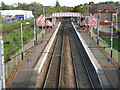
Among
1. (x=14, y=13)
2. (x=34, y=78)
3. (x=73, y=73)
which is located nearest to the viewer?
(x=34, y=78)

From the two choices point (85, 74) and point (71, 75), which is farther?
point (85, 74)

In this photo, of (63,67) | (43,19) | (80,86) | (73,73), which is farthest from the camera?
(43,19)

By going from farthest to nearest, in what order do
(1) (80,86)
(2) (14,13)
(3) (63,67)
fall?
(2) (14,13), (3) (63,67), (1) (80,86)

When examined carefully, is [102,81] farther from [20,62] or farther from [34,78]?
[20,62]

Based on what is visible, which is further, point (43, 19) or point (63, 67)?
point (43, 19)

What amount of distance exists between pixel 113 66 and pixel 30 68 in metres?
5.80

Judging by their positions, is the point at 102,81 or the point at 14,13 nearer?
the point at 102,81

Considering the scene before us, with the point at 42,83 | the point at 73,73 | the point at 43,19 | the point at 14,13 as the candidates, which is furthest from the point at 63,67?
the point at 14,13

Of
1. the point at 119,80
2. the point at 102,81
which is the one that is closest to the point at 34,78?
the point at 102,81

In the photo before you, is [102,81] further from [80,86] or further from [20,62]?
[20,62]

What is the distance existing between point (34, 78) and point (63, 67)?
4.05 m

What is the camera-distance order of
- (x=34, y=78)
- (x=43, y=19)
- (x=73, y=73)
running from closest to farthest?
1. (x=34, y=78)
2. (x=73, y=73)
3. (x=43, y=19)

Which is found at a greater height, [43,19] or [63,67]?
[43,19]

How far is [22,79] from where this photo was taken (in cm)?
1397
